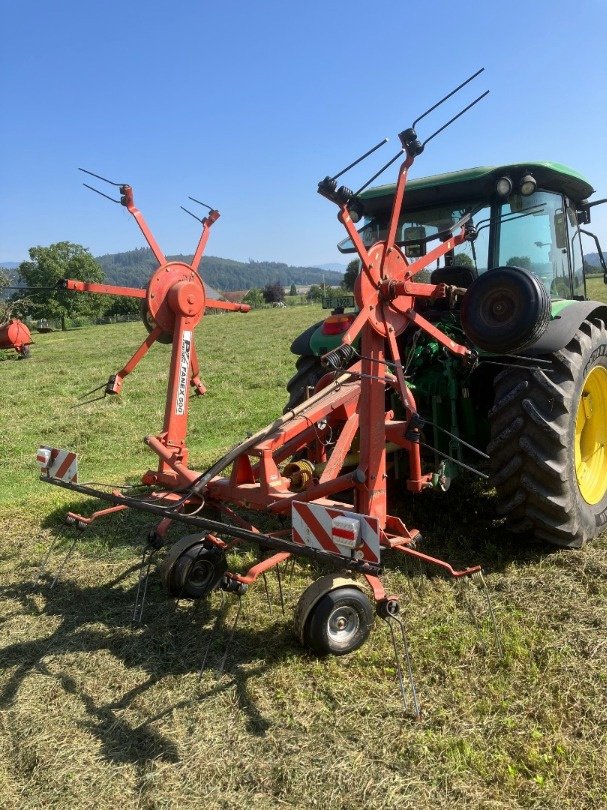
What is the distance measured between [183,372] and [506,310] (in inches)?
80.0

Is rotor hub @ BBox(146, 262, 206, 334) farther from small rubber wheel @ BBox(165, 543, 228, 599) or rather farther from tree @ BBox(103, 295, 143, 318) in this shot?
tree @ BBox(103, 295, 143, 318)

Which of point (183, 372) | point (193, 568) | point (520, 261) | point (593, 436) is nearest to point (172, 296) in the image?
point (183, 372)

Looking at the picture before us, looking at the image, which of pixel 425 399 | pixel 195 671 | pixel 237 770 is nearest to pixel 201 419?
pixel 425 399

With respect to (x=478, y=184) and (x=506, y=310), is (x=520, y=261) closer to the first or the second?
(x=478, y=184)

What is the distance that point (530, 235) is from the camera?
438 centimetres

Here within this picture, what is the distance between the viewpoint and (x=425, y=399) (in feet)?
14.4

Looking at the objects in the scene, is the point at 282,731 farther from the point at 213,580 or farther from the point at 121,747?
the point at 213,580

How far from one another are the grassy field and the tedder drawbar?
17 cm

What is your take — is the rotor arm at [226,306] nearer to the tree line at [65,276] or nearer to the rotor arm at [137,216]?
the rotor arm at [137,216]

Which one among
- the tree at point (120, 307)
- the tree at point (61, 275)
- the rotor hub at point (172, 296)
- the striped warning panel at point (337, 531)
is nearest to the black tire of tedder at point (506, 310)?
the striped warning panel at point (337, 531)

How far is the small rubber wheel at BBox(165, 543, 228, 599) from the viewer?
3.57 m

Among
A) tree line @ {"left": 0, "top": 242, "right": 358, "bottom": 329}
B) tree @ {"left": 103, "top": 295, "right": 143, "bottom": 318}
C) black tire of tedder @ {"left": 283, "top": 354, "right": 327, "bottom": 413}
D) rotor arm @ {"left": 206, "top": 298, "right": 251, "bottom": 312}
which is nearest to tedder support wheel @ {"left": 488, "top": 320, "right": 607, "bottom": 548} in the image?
black tire of tedder @ {"left": 283, "top": 354, "right": 327, "bottom": 413}

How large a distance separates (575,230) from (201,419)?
17.8 feet

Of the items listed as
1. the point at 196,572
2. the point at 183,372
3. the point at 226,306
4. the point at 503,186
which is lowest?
the point at 196,572
